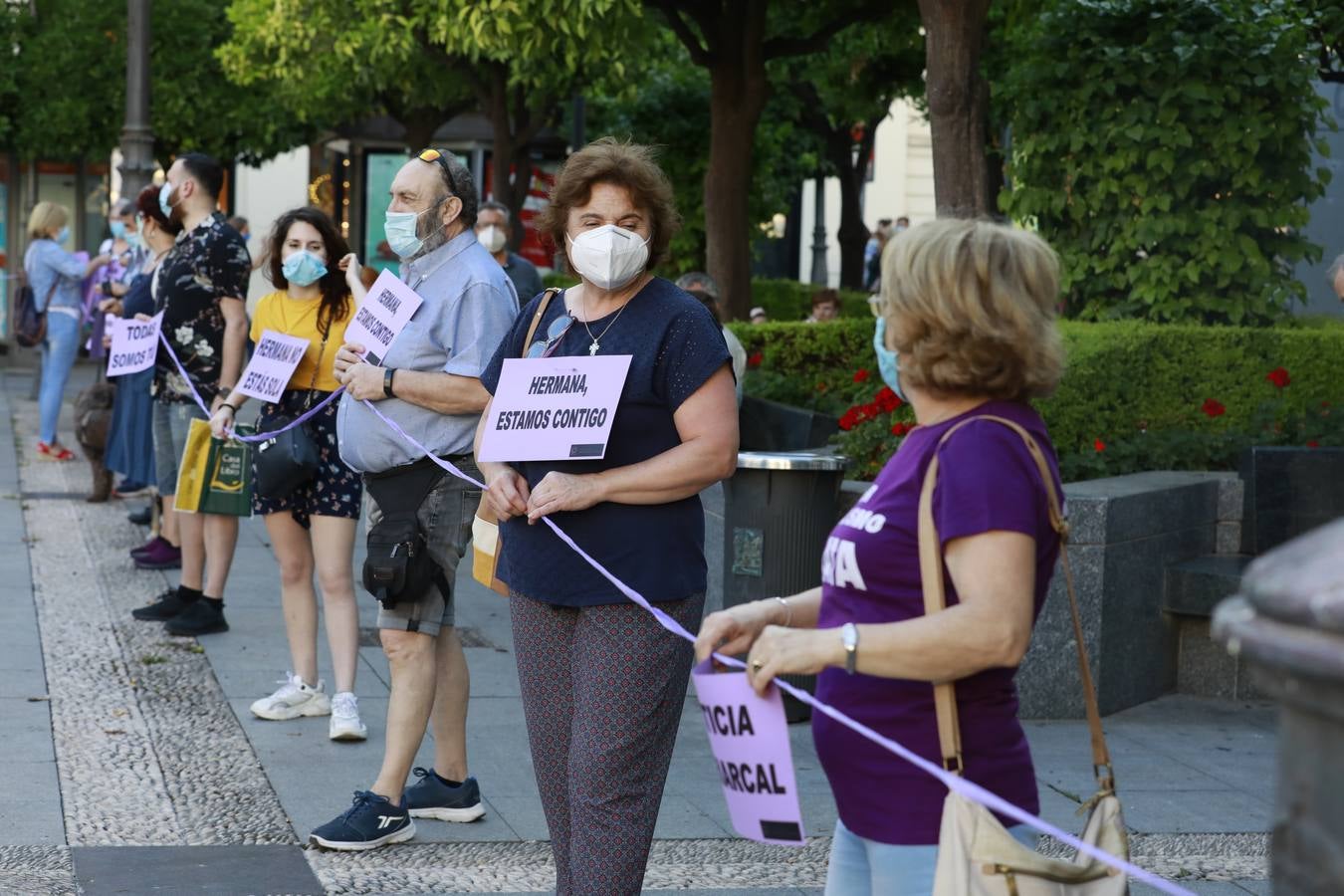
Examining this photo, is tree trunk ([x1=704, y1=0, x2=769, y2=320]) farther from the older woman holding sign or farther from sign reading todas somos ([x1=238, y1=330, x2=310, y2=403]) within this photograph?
the older woman holding sign

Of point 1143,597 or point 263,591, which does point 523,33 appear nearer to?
point 263,591

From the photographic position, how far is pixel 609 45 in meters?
12.1

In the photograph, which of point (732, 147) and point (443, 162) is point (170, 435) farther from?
point (732, 147)

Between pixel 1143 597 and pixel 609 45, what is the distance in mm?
6378

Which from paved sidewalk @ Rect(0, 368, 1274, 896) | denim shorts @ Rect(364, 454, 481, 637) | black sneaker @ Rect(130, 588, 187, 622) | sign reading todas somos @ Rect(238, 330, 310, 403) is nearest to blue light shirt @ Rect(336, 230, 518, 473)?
denim shorts @ Rect(364, 454, 481, 637)

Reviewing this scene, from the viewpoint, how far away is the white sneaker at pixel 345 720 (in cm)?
619

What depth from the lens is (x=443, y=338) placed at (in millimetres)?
4863

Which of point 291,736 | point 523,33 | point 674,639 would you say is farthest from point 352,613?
point 523,33

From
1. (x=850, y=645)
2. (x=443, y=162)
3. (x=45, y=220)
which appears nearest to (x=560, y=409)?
(x=850, y=645)

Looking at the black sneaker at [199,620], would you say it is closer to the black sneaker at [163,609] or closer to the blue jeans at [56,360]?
the black sneaker at [163,609]

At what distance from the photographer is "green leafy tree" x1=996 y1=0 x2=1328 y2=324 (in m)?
9.15

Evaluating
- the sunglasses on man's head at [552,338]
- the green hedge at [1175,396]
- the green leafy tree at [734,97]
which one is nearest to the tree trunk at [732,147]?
the green leafy tree at [734,97]

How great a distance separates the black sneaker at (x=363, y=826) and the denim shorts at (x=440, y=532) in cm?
49

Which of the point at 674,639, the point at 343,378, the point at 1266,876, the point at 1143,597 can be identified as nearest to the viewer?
the point at 674,639
